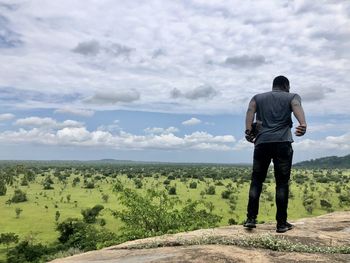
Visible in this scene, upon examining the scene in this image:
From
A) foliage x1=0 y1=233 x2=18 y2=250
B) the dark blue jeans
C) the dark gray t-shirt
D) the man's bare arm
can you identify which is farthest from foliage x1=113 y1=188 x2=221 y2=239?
the dark gray t-shirt

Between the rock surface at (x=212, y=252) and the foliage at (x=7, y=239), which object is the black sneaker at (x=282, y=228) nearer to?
the rock surface at (x=212, y=252)

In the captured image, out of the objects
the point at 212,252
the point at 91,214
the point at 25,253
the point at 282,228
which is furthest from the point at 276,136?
the point at 91,214

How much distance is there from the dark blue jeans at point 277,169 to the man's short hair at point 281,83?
119 cm

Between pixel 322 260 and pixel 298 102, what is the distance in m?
Result: 3.32

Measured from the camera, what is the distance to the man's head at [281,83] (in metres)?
9.18

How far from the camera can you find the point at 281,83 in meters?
9.19

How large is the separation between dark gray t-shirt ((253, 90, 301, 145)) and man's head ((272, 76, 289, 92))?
156 millimetres

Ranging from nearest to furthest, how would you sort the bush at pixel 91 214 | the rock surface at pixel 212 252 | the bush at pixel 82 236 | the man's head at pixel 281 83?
the rock surface at pixel 212 252 < the man's head at pixel 281 83 < the bush at pixel 82 236 < the bush at pixel 91 214

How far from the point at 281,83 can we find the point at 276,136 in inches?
45.3

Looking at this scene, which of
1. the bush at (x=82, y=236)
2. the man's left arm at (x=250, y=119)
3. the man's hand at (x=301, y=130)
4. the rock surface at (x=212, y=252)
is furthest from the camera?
the bush at (x=82, y=236)

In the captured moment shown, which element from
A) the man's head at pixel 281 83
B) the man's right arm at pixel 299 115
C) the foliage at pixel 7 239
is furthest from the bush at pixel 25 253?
the man's right arm at pixel 299 115

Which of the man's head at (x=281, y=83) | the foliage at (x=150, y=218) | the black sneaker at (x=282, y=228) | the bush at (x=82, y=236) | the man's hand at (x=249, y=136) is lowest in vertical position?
the bush at (x=82, y=236)

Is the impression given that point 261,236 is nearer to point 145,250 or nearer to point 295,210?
point 145,250

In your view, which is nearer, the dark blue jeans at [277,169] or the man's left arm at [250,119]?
the dark blue jeans at [277,169]
